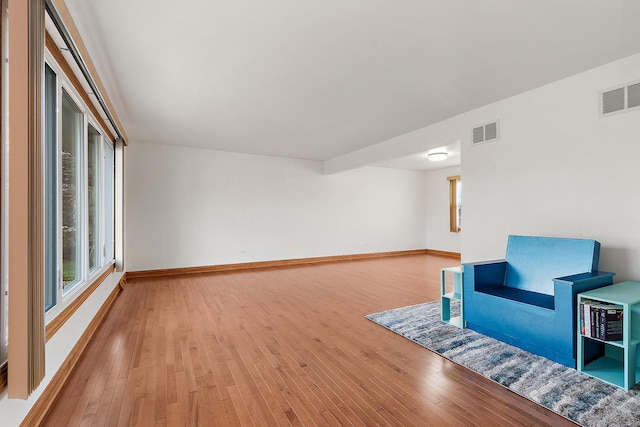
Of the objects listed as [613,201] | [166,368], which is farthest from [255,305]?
[613,201]

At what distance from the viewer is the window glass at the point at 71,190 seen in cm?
291

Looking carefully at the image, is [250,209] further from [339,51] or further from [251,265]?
[339,51]

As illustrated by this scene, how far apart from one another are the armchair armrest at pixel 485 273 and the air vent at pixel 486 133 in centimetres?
161

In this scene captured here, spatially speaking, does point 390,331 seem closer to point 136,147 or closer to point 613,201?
point 613,201

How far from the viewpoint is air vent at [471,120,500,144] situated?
3.84 m

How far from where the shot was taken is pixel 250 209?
7.04m

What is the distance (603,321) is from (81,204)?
4823mm

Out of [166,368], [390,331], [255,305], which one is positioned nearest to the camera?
[166,368]

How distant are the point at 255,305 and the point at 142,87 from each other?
2.97 meters

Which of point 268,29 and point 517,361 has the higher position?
point 268,29

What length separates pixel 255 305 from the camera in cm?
416

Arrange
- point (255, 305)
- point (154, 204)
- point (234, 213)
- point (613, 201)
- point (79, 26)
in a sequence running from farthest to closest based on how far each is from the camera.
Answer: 1. point (234, 213)
2. point (154, 204)
3. point (255, 305)
4. point (613, 201)
5. point (79, 26)

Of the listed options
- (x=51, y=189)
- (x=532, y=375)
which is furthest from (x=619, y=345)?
(x=51, y=189)

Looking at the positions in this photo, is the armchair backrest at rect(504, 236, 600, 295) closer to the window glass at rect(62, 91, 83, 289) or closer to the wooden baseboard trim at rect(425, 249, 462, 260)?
the window glass at rect(62, 91, 83, 289)
